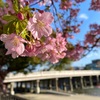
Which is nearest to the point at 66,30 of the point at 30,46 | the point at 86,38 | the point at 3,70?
the point at 86,38

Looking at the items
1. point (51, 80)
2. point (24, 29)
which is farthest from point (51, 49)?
point (51, 80)

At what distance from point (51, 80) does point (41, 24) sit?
71.2 meters

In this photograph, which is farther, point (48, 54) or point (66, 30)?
point (66, 30)

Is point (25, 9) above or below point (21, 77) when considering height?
above

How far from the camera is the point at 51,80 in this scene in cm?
7188

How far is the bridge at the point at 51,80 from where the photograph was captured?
4872 cm

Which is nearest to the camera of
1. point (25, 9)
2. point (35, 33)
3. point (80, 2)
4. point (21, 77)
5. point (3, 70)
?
point (35, 33)

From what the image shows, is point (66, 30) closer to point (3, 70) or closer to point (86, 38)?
point (86, 38)

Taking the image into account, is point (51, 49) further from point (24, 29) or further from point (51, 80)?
point (51, 80)

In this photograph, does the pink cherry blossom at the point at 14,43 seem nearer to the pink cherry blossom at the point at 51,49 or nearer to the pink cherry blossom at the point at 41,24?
the pink cherry blossom at the point at 41,24

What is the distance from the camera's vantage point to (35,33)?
54.1 inches

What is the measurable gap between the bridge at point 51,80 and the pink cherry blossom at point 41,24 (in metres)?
41.8

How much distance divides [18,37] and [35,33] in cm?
11

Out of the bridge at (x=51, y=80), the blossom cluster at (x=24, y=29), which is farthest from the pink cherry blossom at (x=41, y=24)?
the bridge at (x=51, y=80)
